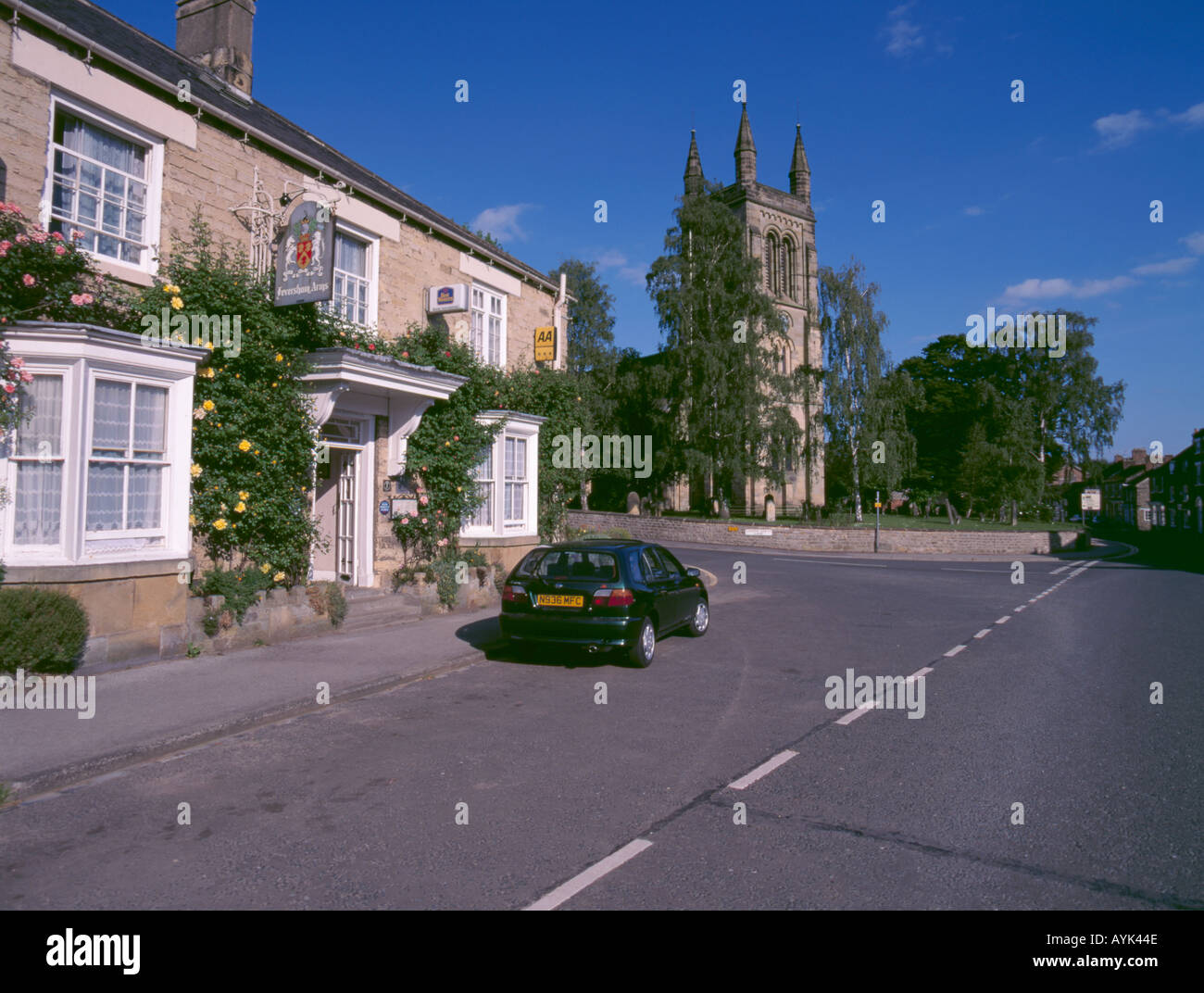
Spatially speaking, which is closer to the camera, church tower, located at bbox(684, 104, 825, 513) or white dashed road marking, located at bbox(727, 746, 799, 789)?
white dashed road marking, located at bbox(727, 746, 799, 789)

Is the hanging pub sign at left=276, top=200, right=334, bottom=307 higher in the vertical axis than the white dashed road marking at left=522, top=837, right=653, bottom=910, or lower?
higher

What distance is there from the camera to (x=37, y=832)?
14.4ft

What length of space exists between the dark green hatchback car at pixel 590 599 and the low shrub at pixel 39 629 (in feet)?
13.8

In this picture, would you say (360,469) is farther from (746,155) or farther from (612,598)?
(746,155)

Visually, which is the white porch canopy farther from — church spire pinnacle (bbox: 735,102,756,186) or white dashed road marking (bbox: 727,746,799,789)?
church spire pinnacle (bbox: 735,102,756,186)

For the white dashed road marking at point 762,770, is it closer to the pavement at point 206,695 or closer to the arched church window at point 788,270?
the pavement at point 206,695

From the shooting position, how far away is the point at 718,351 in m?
38.8

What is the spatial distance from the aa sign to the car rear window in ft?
26.4

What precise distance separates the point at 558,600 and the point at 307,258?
520 cm

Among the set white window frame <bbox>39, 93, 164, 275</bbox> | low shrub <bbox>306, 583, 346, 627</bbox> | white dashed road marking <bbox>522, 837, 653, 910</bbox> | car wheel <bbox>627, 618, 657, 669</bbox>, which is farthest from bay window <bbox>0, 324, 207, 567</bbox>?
white dashed road marking <bbox>522, 837, 653, 910</bbox>

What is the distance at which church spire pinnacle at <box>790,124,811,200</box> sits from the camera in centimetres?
6022

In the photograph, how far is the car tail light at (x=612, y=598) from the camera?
29.0ft

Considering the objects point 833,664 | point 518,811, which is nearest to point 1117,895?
point 518,811
